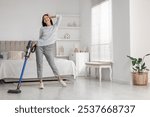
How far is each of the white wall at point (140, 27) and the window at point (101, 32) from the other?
1.14 m

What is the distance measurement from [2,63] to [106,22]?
3.36 meters

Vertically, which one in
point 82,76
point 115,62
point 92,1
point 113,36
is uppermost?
point 92,1

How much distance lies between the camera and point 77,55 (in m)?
8.72

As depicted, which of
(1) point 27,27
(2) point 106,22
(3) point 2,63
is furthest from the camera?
(1) point 27,27

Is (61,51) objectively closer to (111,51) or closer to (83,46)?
(83,46)

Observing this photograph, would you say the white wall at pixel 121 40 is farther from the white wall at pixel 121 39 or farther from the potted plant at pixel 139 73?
the potted plant at pixel 139 73

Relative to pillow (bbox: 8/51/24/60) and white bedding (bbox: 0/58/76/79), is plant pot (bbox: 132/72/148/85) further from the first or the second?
pillow (bbox: 8/51/24/60)

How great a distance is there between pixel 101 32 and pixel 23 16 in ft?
10.1

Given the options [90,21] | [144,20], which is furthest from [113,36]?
[90,21]

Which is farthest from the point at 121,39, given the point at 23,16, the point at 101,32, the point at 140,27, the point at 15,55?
the point at 23,16

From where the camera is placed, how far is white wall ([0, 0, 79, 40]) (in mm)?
9023

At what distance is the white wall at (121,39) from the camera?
629 cm

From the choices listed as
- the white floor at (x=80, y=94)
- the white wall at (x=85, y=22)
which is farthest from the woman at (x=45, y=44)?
the white wall at (x=85, y=22)

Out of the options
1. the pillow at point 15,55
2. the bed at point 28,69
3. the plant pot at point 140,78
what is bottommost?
the plant pot at point 140,78
